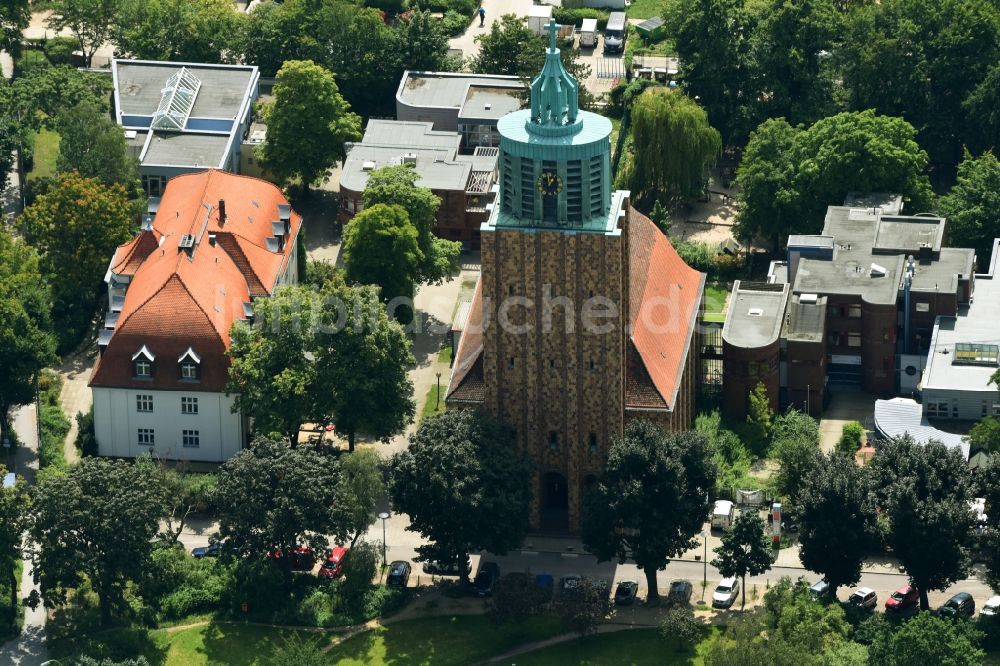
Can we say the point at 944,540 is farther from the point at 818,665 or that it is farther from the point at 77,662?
the point at 77,662

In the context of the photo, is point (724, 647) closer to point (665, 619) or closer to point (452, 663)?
point (665, 619)

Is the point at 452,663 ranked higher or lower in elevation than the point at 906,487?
lower

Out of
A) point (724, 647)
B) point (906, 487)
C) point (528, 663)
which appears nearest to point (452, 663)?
point (528, 663)

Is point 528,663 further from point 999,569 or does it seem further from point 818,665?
point 999,569

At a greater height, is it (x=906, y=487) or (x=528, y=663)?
(x=906, y=487)

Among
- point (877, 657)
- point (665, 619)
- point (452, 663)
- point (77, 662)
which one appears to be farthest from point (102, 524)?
point (877, 657)
